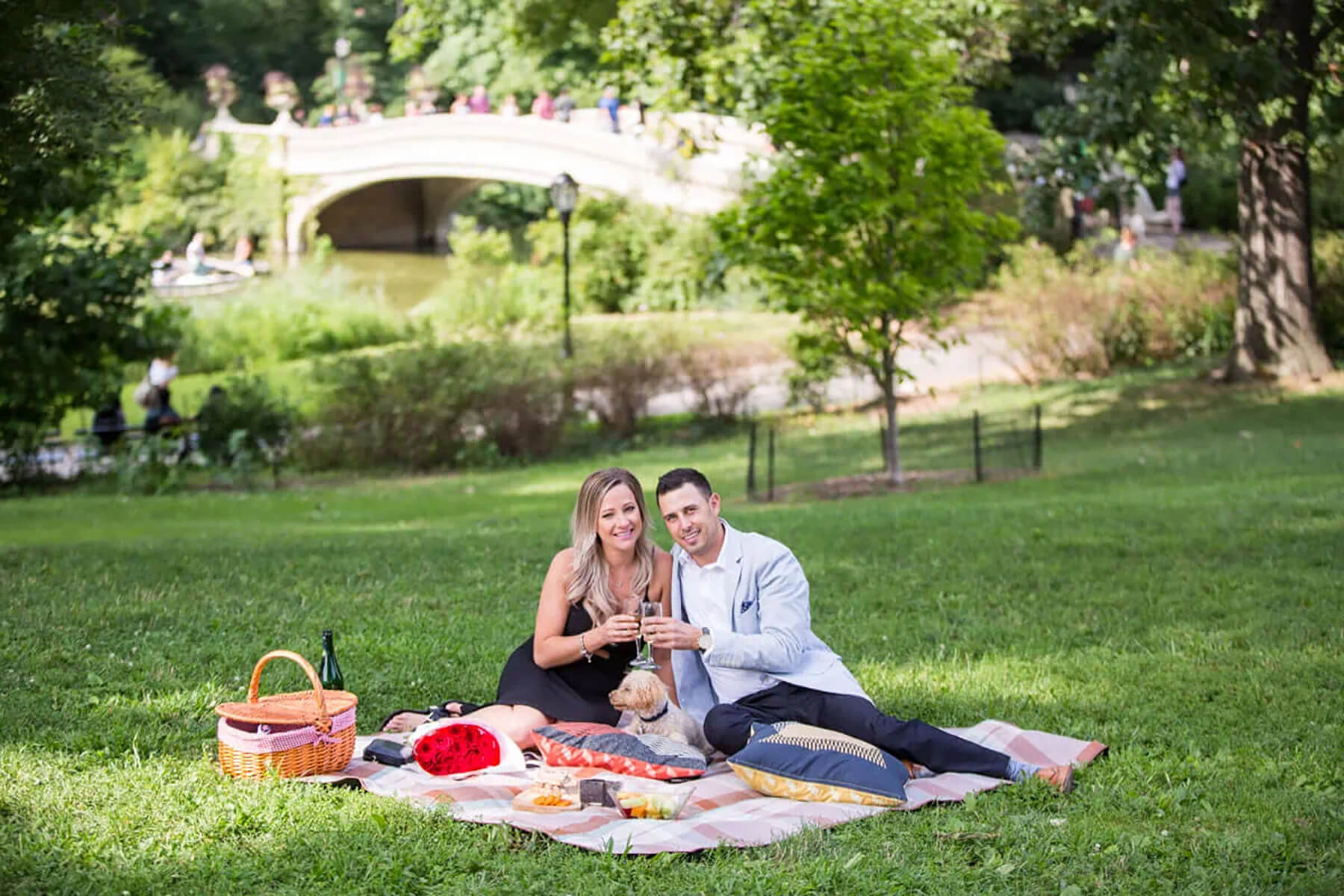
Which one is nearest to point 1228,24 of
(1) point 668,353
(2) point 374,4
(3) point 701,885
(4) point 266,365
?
(1) point 668,353

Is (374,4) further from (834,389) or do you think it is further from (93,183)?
(93,183)

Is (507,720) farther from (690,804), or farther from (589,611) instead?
(690,804)

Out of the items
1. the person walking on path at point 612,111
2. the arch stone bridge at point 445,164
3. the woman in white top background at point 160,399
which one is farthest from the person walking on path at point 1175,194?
the woman in white top background at point 160,399

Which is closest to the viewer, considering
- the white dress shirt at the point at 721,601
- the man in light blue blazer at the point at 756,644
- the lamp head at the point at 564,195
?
the man in light blue blazer at the point at 756,644

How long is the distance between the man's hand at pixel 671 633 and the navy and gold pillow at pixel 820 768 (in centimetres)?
39

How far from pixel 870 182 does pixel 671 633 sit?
8.36m

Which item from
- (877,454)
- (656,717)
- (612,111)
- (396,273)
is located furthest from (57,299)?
(396,273)

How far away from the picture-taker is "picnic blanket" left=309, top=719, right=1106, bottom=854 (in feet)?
14.5

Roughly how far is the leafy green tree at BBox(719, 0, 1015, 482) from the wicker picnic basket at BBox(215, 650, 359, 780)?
28.1 ft

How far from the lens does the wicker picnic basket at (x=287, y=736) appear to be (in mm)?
4812

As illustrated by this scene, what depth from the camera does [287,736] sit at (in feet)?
15.8

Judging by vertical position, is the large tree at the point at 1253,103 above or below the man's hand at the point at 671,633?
above

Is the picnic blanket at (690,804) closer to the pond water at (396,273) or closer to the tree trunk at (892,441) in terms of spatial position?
the tree trunk at (892,441)

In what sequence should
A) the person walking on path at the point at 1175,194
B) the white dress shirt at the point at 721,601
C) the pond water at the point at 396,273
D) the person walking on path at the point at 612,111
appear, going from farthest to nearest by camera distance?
the pond water at the point at 396,273
the person walking on path at the point at 612,111
the person walking on path at the point at 1175,194
the white dress shirt at the point at 721,601
